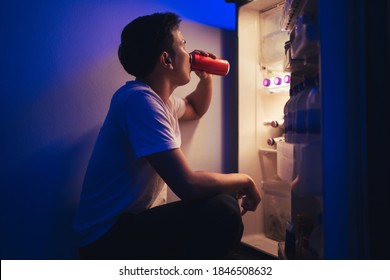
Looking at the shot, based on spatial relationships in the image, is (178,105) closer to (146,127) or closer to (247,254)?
(146,127)

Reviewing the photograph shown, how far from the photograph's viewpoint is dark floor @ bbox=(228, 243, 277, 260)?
4.82 ft

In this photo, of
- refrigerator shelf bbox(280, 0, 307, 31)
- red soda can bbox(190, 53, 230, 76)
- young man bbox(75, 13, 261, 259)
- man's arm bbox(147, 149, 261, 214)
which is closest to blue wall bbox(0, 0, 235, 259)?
young man bbox(75, 13, 261, 259)

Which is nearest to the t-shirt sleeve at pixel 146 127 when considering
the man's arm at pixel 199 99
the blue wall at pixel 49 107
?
the blue wall at pixel 49 107

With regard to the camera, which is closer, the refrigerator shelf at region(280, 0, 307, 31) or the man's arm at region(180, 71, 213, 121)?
the refrigerator shelf at region(280, 0, 307, 31)

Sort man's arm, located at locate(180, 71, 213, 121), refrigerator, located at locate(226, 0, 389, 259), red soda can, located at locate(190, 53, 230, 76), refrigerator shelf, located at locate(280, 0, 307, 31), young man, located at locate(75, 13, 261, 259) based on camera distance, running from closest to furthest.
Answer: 1. refrigerator, located at locate(226, 0, 389, 259)
2. young man, located at locate(75, 13, 261, 259)
3. refrigerator shelf, located at locate(280, 0, 307, 31)
4. red soda can, located at locate(190, 53, 230, 76)
5. man's arm, located at locate(180, 71, 213, 121)

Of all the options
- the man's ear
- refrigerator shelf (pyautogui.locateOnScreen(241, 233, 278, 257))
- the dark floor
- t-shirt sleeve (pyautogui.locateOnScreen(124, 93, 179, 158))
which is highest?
the man's ear

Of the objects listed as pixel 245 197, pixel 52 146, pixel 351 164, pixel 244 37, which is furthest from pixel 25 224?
pixel 244 37

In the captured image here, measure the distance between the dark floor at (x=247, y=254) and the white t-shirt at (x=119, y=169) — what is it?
0.64 metres

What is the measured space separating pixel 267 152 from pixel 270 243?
48cm

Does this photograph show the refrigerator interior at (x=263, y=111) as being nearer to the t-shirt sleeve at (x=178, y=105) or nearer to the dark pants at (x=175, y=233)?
the t-shirt sleeve at (x=178, y=105)

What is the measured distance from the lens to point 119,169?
106 cm

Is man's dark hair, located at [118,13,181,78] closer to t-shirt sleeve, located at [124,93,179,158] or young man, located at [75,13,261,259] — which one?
young man, located at [75,13,261,259]

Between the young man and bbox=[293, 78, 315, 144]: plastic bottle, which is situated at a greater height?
bbox=[293, 78, 315, 144]: plastic bottle

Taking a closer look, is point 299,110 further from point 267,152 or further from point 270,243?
point 270,243
